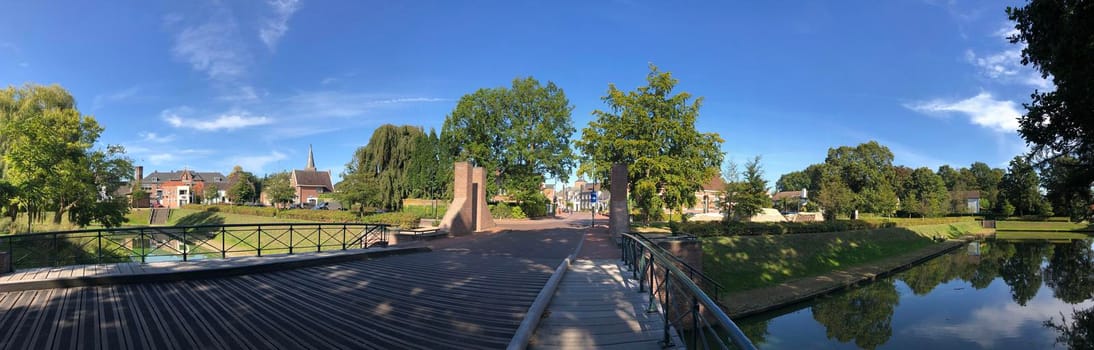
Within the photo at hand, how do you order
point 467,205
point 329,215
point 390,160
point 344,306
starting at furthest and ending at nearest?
point 390,160, point 329,215, point 467,205, point 344,306

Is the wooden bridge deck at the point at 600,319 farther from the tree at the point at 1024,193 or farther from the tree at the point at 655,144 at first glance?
the tree at the point at 1024,193

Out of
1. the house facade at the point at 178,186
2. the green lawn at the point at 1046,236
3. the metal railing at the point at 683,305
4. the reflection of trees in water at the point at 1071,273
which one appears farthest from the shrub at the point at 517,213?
the house facade at the point at 178,186

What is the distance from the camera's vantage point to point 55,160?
23078 mm

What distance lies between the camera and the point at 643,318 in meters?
5.75

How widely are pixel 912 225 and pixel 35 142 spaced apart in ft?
198

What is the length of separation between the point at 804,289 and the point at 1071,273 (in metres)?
18.9

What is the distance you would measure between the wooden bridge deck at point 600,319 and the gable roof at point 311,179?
7550 centimetres

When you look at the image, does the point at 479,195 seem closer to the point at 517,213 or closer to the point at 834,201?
the point at 517,213

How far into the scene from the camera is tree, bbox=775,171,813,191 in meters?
111

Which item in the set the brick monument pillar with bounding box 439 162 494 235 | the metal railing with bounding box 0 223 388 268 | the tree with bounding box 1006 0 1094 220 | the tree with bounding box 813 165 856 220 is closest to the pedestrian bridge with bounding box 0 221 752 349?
the metal railing with bounding box 0 223 388 268

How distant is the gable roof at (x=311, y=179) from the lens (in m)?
72.7

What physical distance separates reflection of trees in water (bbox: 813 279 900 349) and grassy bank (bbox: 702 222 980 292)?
218cm

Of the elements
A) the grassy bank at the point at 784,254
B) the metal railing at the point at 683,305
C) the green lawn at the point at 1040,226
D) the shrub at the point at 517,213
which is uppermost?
the metal railing at the point at 683,305

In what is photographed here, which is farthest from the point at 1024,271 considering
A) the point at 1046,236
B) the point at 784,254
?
the point at 1046,236
